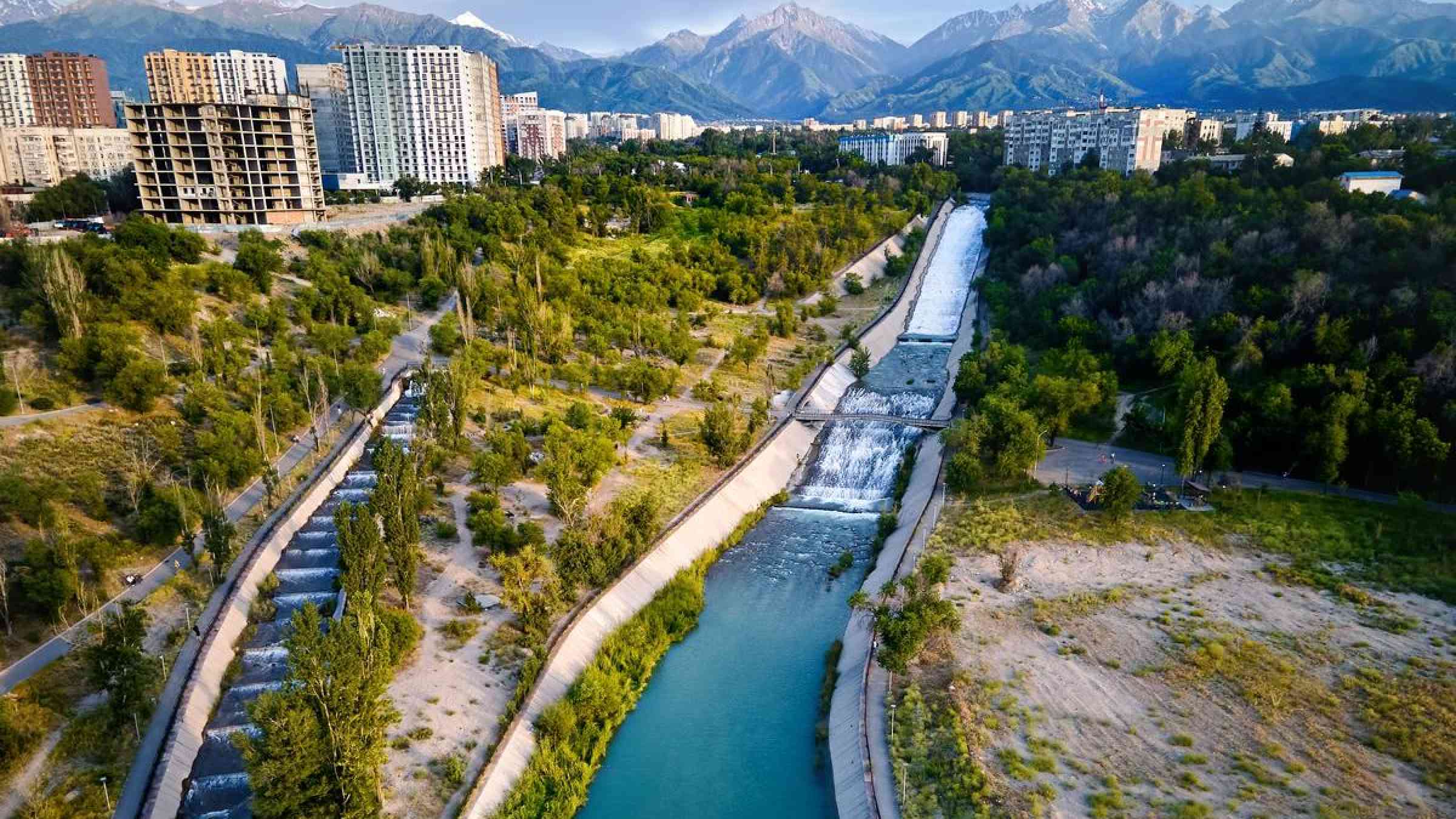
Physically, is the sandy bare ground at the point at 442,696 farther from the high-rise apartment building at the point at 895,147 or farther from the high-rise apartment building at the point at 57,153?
the high-rise apartment building at the point at 895,147

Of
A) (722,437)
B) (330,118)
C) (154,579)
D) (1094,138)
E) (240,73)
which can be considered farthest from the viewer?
(240,73)

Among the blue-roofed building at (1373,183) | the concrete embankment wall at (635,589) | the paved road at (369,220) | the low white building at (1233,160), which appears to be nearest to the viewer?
the concrete embankment wall at (635,589)

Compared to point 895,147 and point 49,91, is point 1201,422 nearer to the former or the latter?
point 895,147

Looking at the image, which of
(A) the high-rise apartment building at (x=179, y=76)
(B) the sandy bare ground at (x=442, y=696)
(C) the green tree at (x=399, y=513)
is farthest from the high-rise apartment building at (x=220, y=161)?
(A) the high-rise apartment building at (x=179, y=76)

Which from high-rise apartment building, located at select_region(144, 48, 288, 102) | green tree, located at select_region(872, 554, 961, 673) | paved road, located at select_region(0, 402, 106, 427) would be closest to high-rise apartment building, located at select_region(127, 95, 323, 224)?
high-rise apartment building, located at select_region(144, 48, 288, 102)

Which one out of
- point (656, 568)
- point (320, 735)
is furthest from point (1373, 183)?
point (320, 735)

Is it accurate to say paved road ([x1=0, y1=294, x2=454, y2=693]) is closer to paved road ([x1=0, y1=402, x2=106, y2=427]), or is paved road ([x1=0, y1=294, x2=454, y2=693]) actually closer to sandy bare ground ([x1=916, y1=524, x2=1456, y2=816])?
paved road ([x1=0, y1=402, x2=106, y2=427])
